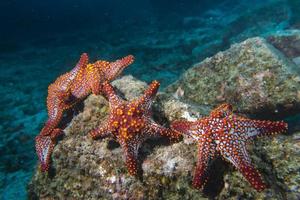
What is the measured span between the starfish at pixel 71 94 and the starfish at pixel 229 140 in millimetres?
2076

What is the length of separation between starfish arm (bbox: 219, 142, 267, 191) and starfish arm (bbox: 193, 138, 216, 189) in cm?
15

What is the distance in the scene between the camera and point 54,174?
5.36 m

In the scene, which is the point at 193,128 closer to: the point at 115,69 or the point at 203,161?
the point at 203,161

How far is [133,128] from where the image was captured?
14.3ft

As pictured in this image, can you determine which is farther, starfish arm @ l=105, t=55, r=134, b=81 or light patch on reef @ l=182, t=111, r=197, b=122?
starfish arm @ l=105, t=55, r=134, b=81

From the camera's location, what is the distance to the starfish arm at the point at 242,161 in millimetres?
3824

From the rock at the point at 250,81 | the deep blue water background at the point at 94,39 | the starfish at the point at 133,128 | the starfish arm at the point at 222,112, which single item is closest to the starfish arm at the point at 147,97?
the starfish at the point at 133,128

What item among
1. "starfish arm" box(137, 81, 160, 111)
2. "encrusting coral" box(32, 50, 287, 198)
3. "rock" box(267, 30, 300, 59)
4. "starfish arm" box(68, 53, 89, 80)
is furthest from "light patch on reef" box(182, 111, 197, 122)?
"rock" box(267, 30, 300, 59)

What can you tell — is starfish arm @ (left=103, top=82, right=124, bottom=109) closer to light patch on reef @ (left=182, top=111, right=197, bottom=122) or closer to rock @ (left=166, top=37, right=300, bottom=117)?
light patch on reef @ (left=182, top=111, right=197, bottom=122)

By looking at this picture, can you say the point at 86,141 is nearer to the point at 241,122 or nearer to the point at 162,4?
the point at 241,122

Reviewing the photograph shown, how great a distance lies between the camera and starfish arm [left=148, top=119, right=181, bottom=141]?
4.39 m

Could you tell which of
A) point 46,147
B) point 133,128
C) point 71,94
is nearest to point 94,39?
point 71,94

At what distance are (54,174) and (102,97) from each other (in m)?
1.65

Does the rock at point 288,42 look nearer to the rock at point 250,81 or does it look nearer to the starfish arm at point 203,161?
the rock at point 250,81
